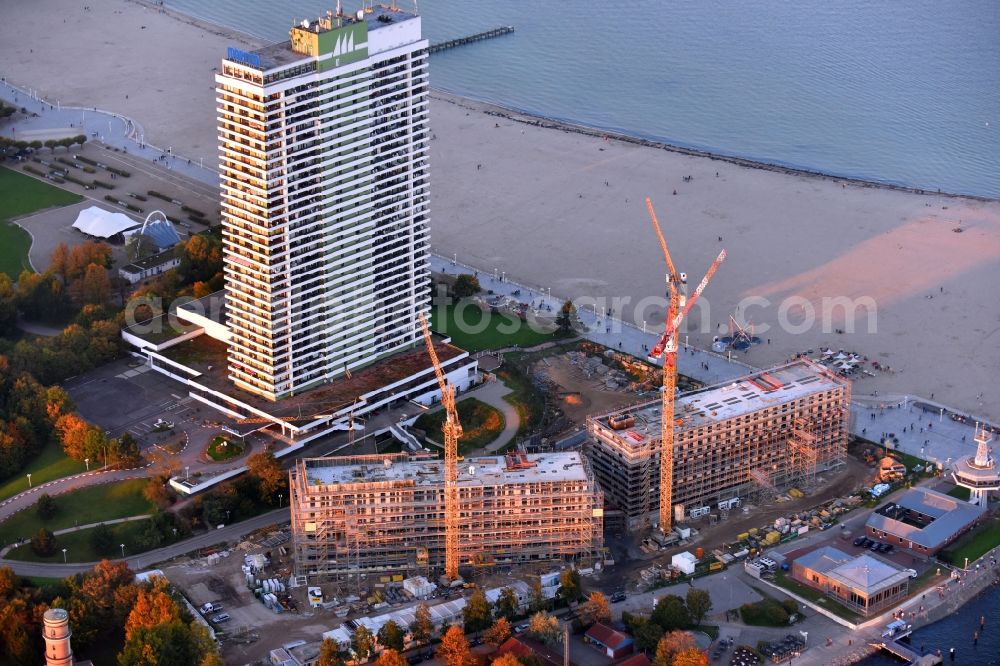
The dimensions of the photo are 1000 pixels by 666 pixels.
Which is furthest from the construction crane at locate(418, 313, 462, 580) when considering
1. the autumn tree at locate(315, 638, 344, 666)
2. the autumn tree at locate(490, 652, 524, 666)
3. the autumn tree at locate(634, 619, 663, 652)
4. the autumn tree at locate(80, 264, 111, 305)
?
the autumn tree at locate(80, 264, 111, 305)

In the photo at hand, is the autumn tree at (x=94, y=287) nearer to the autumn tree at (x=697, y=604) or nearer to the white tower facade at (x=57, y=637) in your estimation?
the white tower facade at (x=57, y=637)

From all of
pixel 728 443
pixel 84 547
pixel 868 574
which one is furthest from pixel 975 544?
pixel 84 547

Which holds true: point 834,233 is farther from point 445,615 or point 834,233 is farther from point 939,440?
point 445,615

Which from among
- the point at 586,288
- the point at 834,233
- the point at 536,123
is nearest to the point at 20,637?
the point at 586,288

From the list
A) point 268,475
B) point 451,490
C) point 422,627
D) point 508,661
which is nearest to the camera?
point 508,661

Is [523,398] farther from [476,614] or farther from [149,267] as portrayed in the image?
[149,267]

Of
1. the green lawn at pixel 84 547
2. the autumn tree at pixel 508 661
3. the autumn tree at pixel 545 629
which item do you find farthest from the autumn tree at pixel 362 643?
the green lawn at pixel 84 547

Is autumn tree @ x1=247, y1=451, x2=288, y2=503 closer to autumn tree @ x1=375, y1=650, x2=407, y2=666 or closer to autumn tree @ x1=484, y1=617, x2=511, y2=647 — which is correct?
autumn tree @ x1=375, y1=650, x2=407, y2=666
